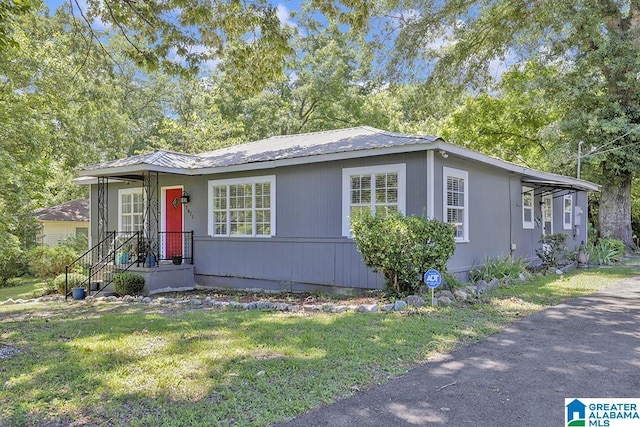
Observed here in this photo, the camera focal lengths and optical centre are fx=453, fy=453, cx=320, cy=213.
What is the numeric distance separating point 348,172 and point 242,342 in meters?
4.57

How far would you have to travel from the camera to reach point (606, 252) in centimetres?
1397

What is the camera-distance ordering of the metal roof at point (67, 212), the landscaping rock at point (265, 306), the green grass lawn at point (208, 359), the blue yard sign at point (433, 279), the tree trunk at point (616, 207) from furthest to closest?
1. the metal roof at point (67, 212)
2. the tree trunk at point (616, 207)
3. the landscaping rock at point (265, 306)
4. the blue yard sign at point (433, 279)
5. the green grass lawn at point (208, 359)

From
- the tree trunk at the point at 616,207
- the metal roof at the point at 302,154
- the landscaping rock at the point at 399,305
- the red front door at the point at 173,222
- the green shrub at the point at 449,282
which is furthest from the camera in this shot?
the tree trunk at the point at 616,207

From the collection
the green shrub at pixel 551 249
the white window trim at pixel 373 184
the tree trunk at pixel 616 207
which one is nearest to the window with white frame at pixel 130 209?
the white window trim at pixel 373 184

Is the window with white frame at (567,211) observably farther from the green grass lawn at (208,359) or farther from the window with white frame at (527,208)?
the green grass lawn at (208,359)

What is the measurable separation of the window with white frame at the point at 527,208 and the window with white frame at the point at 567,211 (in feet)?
10.3

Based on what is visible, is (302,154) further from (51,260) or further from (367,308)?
(51,260)

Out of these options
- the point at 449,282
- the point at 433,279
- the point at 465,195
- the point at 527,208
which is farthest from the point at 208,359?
the point at 527,208

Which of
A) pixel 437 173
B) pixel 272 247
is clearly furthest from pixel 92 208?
pixel 437 173

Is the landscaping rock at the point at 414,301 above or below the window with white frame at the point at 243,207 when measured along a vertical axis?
below

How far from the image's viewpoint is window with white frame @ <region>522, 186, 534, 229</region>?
12.3m

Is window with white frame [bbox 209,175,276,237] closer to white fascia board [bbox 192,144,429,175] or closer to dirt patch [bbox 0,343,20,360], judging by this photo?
white fascia board [bbox 192,144,429,175]

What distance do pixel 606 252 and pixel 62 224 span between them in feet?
71.6

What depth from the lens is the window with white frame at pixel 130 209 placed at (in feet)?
39.7
